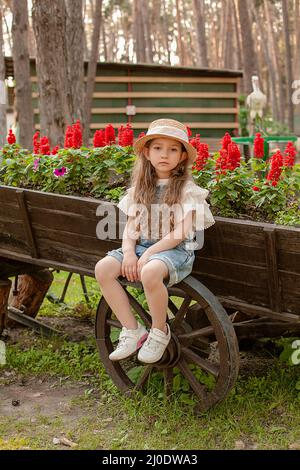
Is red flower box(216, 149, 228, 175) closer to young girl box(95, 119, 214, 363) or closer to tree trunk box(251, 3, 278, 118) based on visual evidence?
young girl box(95, 119, 214, 363)

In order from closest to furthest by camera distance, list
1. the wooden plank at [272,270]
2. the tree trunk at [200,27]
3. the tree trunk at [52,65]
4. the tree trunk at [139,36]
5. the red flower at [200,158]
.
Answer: the wooden plank at [272,270], the red flower at [200,158], the tree trunk at [52,65], the tree trunk at [200,27], the tree trunk at [139,36]

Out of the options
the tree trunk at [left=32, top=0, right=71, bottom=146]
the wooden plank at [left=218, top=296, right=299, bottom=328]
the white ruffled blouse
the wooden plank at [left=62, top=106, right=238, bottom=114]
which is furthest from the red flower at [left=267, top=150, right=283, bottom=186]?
the wooden plank at [left=62, top=106, right=238, bottom=114]

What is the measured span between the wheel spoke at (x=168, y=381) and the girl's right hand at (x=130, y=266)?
22.8 inches

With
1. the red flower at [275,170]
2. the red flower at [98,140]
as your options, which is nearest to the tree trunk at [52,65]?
the red flower at [98,140]

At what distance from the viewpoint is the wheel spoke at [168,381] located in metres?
3.59

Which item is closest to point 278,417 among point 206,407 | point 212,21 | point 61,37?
point 206,407

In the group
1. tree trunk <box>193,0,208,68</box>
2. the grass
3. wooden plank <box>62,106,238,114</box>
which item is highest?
tree trunk <box>193,0,208,68</box>

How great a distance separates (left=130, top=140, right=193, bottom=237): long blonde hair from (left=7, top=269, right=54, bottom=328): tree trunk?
6.34ft

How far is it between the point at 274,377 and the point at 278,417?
0.49 metres

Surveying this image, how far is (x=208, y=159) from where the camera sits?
3.85m

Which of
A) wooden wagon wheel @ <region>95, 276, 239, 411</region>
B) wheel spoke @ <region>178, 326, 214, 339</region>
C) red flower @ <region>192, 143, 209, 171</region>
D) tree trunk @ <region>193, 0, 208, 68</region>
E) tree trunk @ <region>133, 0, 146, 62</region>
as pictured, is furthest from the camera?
tree trunk @ <region>133, 0, 146, 62</region>

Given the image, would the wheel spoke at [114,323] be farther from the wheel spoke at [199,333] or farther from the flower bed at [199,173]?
the flower bed at [199,173]

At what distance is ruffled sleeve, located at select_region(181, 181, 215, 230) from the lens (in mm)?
3219

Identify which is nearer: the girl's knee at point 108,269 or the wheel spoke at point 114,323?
the girl's knee at point 108,269
